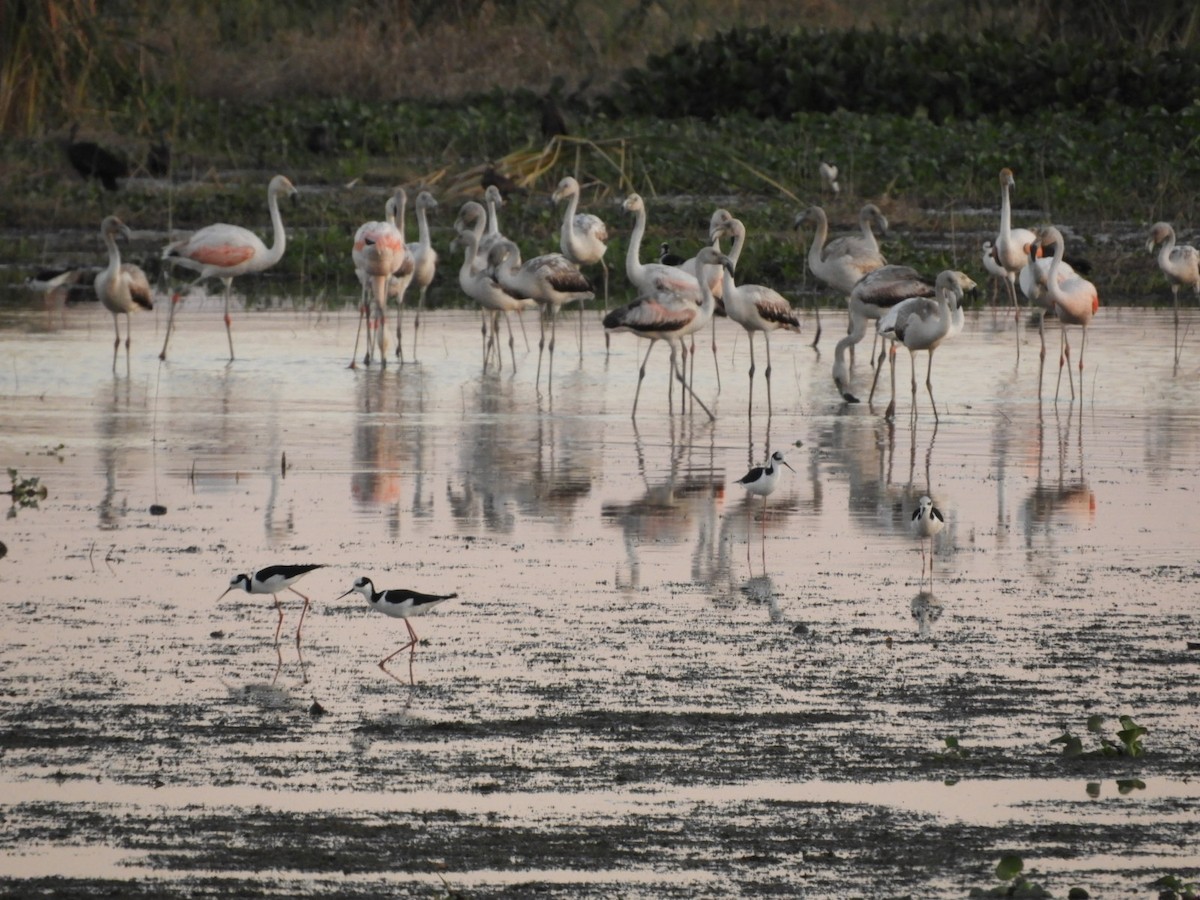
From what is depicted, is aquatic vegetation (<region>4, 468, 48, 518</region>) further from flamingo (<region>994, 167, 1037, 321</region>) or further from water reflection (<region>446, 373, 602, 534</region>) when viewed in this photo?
flamingo (<region>994, 167, 1037, 321</region>)

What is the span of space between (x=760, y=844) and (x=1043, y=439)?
8.73m

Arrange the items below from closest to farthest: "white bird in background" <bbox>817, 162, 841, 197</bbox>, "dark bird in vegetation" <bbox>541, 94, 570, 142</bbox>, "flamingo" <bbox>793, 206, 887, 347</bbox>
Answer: "flamingo" <bbox>793, 206, 887, 347</bbox>
"white bird in background" <bbox>817, 162, 841, 197</bbox>
"dark bird in vegetation" <bbox>541, 94, 570, 142</bbox>

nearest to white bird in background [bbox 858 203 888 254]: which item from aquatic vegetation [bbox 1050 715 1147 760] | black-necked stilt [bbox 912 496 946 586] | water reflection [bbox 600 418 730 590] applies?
water reflection [bbox 600 418 730 590]

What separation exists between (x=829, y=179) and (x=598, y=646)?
21277 mm

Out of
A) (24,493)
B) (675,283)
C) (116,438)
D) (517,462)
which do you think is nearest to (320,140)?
(675,283)

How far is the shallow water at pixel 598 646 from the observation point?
246 inches

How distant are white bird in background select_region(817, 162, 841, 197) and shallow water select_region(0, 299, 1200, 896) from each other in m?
13.2

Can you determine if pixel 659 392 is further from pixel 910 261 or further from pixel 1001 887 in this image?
pixel 1001 887

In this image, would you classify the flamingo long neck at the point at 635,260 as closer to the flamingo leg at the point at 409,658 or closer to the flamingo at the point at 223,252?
the flamingo at the point at 223,252

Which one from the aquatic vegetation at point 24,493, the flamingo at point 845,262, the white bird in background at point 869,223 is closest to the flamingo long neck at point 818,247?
the flamingo at point 845,262

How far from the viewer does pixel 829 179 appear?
2922cm

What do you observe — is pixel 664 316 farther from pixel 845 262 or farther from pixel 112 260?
pixel 112 260

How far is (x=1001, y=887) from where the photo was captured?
19.0 ft

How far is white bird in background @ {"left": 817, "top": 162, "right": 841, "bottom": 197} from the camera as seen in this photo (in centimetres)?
2914
